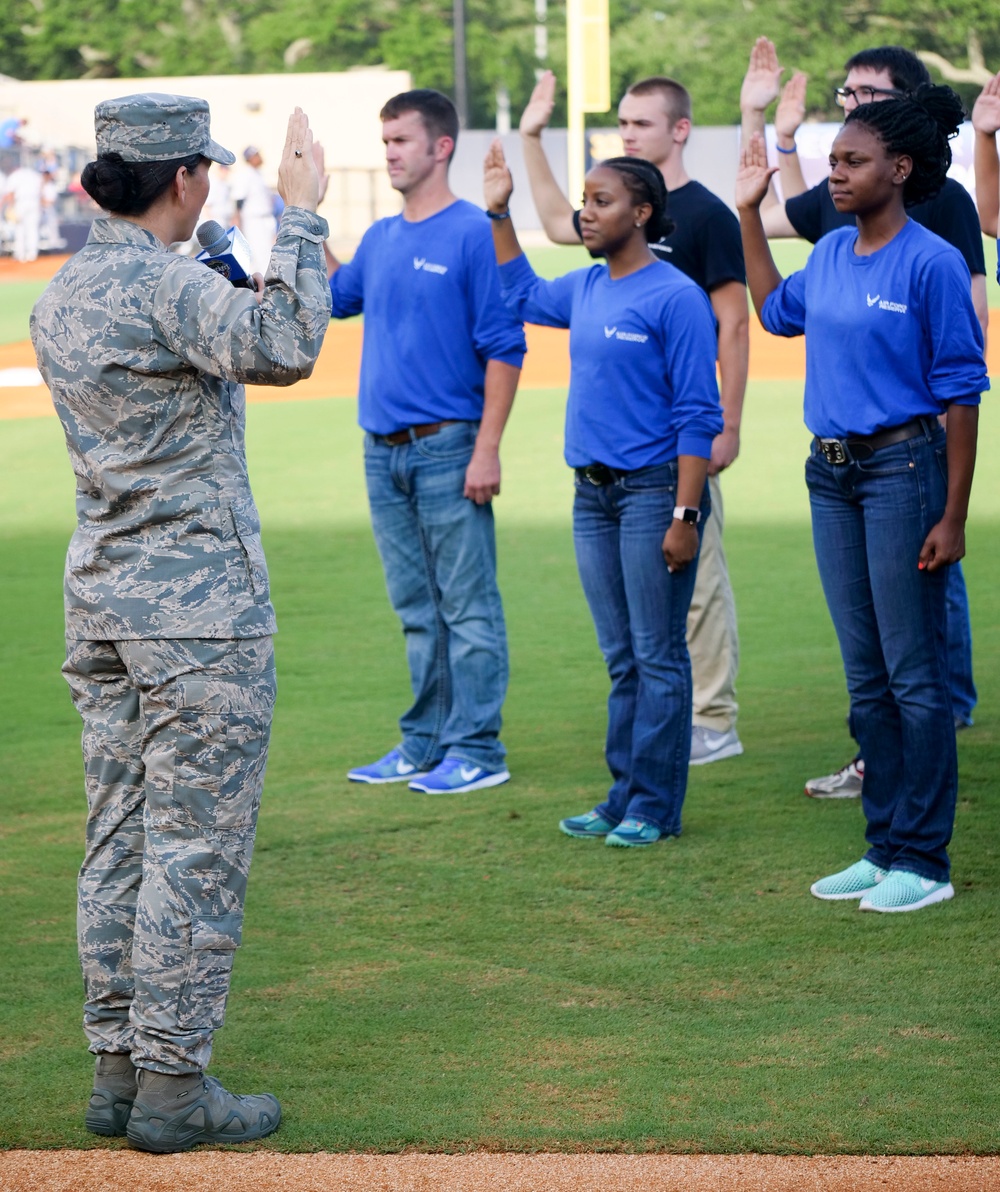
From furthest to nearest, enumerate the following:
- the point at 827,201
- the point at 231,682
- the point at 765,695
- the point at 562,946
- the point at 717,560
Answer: the point at 765,695 < the point at 717,560 < the point at 827,201 < the point at 562,946 < the point at 231,682

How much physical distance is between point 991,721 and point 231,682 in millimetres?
4313

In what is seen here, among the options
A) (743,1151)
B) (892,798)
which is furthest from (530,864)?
(743,1151)

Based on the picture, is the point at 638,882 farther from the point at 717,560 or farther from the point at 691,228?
the point at 691,228

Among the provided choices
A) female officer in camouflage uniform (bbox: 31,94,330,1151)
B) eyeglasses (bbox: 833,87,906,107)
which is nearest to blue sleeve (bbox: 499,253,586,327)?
eyeglasses (bbox: 833,87,906,107)

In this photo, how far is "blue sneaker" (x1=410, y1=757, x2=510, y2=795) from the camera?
20.4 feet

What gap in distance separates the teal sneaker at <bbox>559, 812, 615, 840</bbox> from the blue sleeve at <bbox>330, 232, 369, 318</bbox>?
88.2 inches

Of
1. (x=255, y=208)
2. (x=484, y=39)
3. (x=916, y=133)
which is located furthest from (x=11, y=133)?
(x=916, y=133)

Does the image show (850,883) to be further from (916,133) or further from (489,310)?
(489,310)

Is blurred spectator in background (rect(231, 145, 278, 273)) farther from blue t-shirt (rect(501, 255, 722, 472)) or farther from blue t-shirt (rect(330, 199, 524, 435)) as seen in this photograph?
blue t-shirt (rect(501, 255, 722, 472))

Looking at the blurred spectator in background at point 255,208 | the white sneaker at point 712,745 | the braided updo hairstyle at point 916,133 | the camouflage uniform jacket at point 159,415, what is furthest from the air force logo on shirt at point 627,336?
the blurred spectator in background at point 255,208

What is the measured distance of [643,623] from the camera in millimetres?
5477

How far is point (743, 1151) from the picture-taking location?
3.46m

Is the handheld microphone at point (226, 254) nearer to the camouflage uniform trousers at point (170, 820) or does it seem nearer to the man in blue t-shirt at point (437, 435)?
the camouflage uniform trousers at point (170, 820)

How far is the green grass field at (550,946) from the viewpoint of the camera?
3.69 metres
